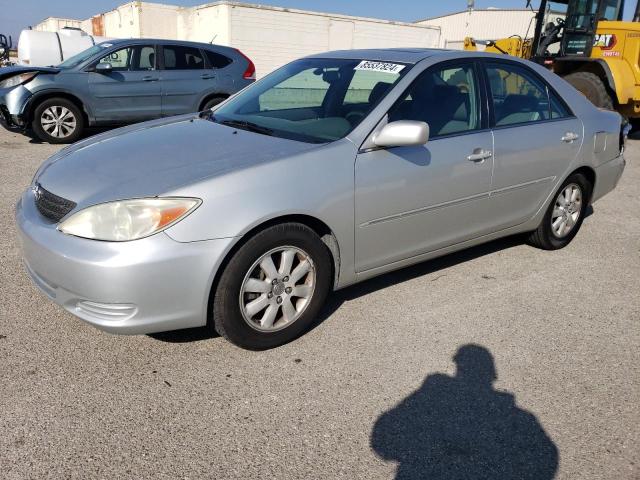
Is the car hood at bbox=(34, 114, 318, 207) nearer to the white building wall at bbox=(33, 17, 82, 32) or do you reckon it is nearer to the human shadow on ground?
the human shadow on ground

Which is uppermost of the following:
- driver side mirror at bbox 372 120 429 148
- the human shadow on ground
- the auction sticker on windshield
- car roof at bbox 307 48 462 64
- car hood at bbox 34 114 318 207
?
car roof at bbox 307 48 462 64

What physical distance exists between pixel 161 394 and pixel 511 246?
340 centimetres

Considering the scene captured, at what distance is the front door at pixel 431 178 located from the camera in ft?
10.5

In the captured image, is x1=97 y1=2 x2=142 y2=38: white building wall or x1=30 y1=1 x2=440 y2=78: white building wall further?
x1=97 y1=2 x2=142 y2=38: white building wall

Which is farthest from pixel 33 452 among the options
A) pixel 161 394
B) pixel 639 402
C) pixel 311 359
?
pixel 639 402

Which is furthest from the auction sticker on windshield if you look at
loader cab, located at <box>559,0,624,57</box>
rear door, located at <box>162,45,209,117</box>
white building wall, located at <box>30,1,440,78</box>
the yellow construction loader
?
white building wall, located at <box>30,1,440,78</box>

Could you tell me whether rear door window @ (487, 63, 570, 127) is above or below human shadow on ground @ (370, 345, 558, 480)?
above

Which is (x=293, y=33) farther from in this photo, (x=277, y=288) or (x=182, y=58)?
(x=277, y=288)

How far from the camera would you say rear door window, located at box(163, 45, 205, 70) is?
937cm

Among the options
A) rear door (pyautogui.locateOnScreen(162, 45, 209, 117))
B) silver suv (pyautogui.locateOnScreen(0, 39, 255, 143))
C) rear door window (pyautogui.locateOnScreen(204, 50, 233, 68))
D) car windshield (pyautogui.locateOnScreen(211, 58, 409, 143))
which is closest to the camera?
car windshield (pyautogui.locateOnScreen(211, 58, 409, 143))

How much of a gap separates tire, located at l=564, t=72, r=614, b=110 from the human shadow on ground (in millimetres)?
9027

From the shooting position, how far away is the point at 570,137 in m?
4.34

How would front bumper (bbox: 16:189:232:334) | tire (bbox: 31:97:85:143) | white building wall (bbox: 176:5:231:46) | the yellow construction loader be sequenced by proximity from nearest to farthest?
front bumper (bbox: 16:189:232:334)
tire (bbox: 31:97:85:143)
the yellow construction loader
white building wall (bbox: 176:5:231:46)

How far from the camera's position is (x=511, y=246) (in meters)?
4.88
